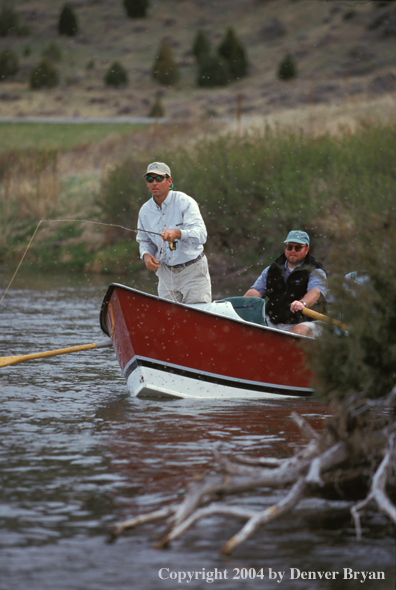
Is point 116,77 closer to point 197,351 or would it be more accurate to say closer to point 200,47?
point 200,47

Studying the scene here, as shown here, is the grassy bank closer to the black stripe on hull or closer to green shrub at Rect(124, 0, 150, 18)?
the black stripe on hull

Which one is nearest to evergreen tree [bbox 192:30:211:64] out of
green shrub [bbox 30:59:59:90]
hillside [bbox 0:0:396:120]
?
hillside [bbox 0:0:396:120]

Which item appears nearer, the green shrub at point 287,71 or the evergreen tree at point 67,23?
the green shrub at point 287,71

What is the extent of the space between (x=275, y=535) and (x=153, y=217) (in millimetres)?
3986

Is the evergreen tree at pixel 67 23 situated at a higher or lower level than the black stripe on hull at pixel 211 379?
higher

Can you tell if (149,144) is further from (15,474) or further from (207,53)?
(207,53)

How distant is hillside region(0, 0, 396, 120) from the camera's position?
174 feet

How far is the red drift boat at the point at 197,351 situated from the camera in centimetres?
747

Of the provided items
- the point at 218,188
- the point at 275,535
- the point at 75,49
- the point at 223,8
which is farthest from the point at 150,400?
the point at 223,8

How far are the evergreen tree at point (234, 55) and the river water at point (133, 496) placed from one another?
56.9 metres

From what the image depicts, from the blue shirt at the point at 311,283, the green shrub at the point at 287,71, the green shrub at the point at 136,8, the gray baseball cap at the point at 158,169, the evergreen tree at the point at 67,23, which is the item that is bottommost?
the blue shirt at the point at 311,283

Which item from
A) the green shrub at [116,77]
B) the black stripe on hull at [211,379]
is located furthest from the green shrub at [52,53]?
the black stripe on hull at [211,379]

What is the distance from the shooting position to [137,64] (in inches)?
2842

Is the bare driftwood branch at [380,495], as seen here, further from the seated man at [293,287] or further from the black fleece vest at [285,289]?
the black fleece vest at [285,289]
